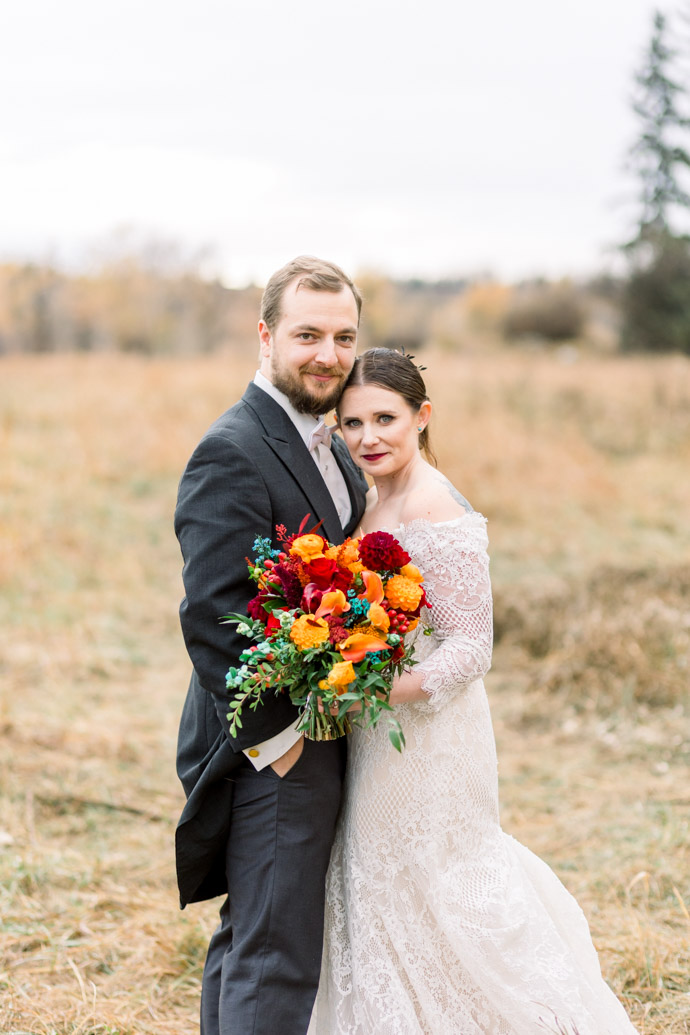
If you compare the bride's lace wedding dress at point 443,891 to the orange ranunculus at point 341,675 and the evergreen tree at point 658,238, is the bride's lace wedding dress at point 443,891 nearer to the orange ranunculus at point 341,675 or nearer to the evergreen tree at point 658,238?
the orange ranunculus at point 341,675

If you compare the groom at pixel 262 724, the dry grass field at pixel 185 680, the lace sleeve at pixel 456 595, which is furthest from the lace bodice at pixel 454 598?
the dry grass field at pixel 185 680

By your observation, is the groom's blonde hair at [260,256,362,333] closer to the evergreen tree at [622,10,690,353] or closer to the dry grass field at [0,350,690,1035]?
the dry grass field at [0,350,690,1035]

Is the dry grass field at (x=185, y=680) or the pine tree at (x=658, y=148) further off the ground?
the pine tree at (x=658, y=148)

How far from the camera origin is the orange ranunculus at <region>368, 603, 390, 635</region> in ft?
7.27

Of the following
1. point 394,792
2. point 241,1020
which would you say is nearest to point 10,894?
point 241,1020

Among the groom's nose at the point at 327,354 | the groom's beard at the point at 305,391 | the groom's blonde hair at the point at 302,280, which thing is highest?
the groom's blonde hair at the point at 302,280

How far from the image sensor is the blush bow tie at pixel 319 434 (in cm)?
A: 280

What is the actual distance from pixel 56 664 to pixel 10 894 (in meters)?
3.34

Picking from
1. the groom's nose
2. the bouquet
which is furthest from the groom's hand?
the groom's nose

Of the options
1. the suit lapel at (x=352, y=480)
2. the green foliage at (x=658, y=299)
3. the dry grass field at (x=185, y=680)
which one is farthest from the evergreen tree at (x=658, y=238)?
the suit lapel at (x=352, y=480)

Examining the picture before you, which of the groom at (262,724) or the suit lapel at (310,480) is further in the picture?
the suit lapel at (310,480)

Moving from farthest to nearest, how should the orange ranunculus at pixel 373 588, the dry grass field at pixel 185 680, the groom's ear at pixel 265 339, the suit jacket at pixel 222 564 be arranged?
the dry grass field at pixel 185 680, the groom's ear at pixel 265 339, the suit jacket at pixel 222 564, the orange ranunculus at pixel 373 588

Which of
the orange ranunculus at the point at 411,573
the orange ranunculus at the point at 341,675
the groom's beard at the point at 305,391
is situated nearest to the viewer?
the orange ranunculus at the point at 341,675

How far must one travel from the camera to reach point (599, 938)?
12.4 ft
